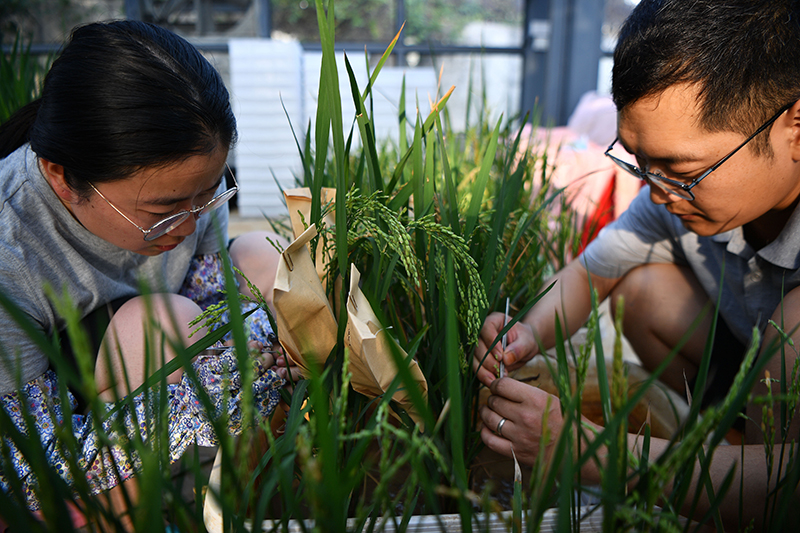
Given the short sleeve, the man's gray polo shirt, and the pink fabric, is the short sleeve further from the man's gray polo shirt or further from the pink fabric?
the pink fabric

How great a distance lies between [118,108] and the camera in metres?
0.92

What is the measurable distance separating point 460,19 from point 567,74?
332 cm

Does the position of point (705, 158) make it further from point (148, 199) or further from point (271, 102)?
point (271, 102)

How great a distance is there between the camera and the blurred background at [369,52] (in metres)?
4.71

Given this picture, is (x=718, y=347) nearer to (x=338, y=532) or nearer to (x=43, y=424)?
(x=338, y=532)

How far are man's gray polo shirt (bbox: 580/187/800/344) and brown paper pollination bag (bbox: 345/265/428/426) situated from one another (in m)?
0.73

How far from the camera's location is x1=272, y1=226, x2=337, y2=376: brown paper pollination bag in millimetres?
574

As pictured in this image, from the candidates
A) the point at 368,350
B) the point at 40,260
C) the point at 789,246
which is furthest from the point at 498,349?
the point at 40,260

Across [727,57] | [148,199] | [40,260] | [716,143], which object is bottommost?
[40,260]

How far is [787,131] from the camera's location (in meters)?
0.88

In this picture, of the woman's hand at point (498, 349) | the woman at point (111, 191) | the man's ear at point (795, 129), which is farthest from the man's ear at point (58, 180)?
the man's ear at point (795, 129)

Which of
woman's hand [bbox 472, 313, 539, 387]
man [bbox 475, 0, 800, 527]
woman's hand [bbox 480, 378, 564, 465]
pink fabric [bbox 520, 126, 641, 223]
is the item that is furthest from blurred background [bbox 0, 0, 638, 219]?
woman's hand [bbox 480, 378, 564, 465]

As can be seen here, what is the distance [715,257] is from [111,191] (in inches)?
52.0

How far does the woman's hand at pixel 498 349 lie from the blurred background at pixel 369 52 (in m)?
2.24
